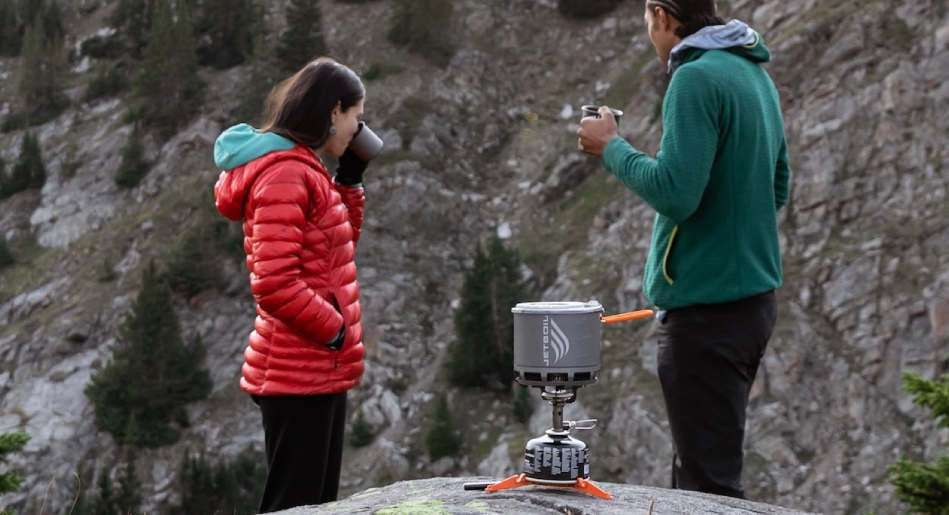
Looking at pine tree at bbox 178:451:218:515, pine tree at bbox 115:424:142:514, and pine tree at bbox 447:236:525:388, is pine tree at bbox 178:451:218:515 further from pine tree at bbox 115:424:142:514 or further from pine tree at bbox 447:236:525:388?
pine tree at bbox 447:236:525:388

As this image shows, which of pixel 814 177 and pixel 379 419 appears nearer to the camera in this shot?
pixel 814 177

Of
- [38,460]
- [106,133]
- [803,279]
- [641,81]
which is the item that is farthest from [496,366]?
[106,133]

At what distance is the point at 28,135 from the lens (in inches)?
1261

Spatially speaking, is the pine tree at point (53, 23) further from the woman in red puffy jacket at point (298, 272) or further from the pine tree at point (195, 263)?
the woman in red puffy jacket at point (298, 272)

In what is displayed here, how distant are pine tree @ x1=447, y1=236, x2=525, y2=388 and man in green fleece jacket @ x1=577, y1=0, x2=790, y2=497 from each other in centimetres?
1770

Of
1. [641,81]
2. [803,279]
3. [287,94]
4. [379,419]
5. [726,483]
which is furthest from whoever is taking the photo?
[641,81]

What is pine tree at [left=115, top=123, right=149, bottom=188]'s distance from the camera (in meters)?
29.8

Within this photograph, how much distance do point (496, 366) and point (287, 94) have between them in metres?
17.7

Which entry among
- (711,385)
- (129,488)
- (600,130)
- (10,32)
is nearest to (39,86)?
(10,32)

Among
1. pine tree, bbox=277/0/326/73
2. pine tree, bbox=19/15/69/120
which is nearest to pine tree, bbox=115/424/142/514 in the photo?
pine tree, bbox=277/0/326/73

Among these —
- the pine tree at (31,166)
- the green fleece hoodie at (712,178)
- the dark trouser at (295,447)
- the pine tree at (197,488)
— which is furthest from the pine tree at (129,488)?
the green fleece hoodie at (712,178)

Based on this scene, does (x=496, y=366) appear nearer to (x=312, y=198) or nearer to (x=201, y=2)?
(x=312, y=198)

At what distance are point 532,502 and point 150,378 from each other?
23.0 m

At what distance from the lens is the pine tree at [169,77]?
103ft
